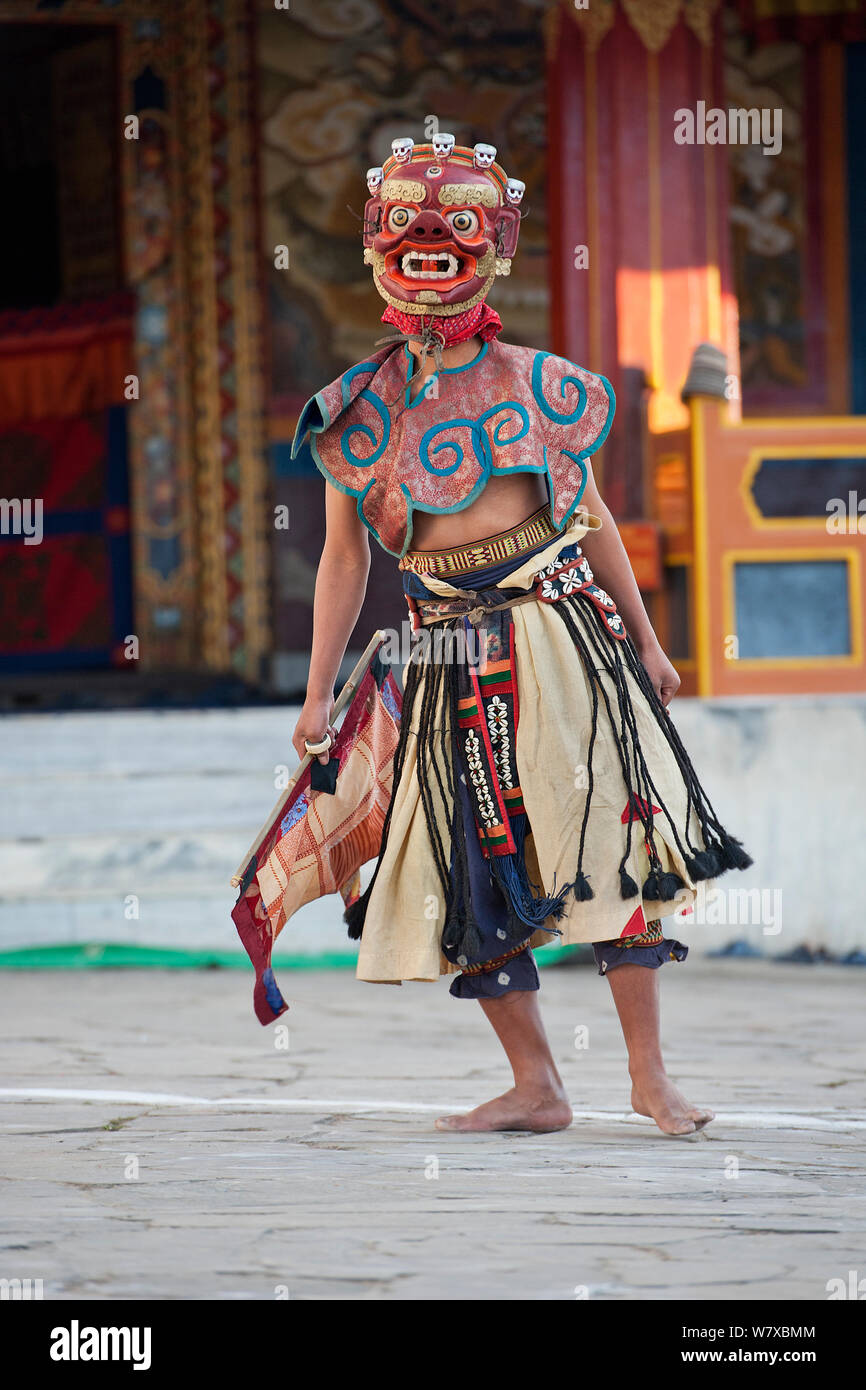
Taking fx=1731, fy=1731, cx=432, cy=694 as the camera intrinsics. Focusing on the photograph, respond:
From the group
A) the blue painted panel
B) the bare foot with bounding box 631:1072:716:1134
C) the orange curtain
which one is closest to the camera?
the bare foot with bounding box 631:1072:716:1134

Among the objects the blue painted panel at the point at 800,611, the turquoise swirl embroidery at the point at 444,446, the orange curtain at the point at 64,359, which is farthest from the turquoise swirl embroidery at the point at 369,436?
the orange curtain at the point at 64,359

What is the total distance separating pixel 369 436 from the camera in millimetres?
2951

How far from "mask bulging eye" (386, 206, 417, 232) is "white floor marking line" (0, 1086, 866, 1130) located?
→ 5.09ft

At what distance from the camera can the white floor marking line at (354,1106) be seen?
299 centimetres

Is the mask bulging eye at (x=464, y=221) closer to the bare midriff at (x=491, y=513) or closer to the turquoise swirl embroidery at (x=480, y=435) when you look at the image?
the turquoise swirl embroidery at (x=480, y=435)

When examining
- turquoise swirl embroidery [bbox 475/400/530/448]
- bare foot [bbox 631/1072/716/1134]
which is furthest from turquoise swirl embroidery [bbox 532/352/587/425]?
bare foot [bbox 631/1072/716/1134]

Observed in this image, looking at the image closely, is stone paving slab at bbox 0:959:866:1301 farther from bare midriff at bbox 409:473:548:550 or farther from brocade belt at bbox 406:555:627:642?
bare midriff at bbox 409:473:548:550

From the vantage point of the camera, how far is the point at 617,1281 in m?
1.97

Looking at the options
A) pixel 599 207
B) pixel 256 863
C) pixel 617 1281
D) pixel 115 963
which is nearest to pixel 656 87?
pixel 599 207

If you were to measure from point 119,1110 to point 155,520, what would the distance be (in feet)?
20.9

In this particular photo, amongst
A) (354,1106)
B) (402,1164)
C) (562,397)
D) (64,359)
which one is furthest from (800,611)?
(64,359)

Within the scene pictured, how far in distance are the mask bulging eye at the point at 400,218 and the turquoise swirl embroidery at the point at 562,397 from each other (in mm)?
320

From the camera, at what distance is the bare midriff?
9.59 feet
